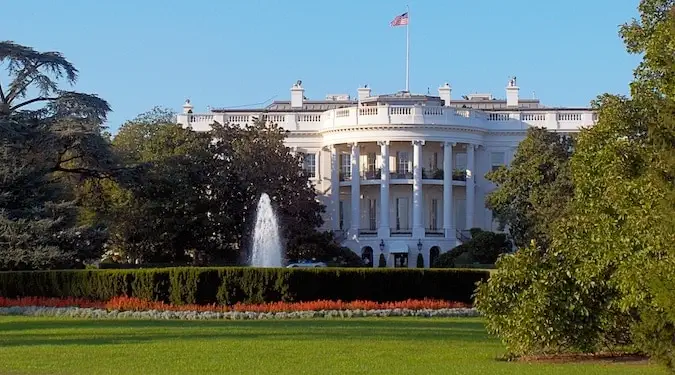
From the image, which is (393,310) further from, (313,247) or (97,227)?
(313,247)

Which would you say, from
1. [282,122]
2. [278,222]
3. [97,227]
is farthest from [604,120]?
[282,122]

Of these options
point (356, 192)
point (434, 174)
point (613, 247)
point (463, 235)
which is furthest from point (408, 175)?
point (613, 247)

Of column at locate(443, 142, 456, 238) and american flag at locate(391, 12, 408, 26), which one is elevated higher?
american flag at locate(391, 12, 408, 26)

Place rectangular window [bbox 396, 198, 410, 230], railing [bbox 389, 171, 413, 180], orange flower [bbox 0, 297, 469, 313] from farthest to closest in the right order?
rectangular window [bbox 396, 198, 410, 230] < railing [bbox 389, 171, 413, 180] < orange flower [bbox 0, 297, 469, 313]

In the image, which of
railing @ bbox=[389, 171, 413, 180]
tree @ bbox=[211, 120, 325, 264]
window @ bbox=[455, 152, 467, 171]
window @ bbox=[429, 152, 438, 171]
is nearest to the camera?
tree @ bbox=[211, 120, 325, 264]

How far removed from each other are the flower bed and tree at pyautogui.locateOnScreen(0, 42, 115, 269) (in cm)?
1038

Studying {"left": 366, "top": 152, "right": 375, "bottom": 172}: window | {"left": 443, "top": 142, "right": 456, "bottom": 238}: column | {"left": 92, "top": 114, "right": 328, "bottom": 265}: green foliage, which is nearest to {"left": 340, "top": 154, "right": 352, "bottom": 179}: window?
{"left": 366, "top": 152, "right": 375, "bottom": 172}: window

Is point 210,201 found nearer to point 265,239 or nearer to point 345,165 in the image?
point 265,239

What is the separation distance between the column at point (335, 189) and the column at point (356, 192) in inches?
58.1

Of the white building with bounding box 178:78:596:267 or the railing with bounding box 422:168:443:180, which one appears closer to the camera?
the white building with bounding box 178:78:596:267

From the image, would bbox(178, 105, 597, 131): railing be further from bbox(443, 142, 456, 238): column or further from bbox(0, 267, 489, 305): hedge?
bbox(0, 267, 489, 305): hedge

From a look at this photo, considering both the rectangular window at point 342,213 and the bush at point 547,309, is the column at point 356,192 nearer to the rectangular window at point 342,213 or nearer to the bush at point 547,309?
the rectangular window at point 342,213

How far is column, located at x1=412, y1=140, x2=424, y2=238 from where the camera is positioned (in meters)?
66.8

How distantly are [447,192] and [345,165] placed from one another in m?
7.55
